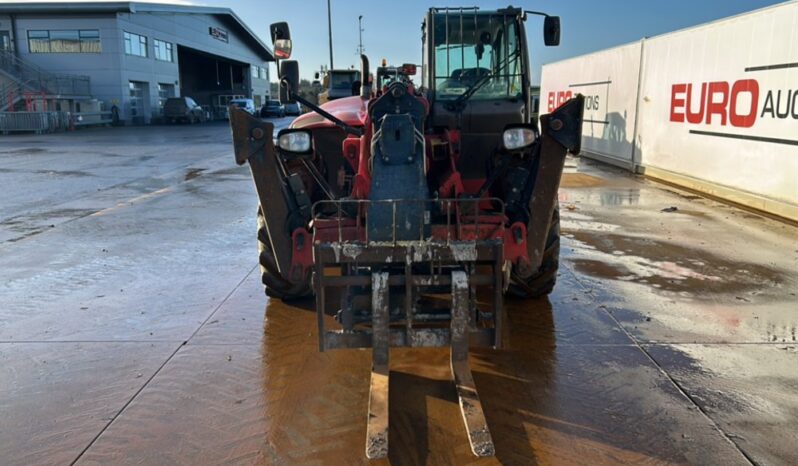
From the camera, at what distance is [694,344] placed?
4766 mm

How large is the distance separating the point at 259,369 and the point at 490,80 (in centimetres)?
353

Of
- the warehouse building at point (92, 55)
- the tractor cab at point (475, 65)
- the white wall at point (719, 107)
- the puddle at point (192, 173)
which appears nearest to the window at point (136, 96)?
the warehouse building at point (92, 55)

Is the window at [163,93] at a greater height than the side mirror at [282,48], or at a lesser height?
greater

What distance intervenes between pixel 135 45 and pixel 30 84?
748 cm

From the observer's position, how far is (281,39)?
4.68m

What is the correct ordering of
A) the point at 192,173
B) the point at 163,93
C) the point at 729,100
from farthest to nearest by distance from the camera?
the point at 163,93, the point at 192,173, the point at 729,100

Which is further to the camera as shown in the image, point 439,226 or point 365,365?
point 365,365

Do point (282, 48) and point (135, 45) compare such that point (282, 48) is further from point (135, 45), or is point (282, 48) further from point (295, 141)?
point (135, 45)

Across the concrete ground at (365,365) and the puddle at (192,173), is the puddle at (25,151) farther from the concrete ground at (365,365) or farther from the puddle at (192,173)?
the concrete ground at (365,365)

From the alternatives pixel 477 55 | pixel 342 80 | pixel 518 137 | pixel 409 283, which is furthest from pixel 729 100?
pixel 342 80

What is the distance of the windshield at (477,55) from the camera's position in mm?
6004

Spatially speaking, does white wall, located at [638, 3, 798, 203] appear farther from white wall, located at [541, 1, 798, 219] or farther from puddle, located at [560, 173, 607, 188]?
puddle, located at [560, 173, 607, 188]

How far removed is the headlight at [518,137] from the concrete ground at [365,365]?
1536 mm

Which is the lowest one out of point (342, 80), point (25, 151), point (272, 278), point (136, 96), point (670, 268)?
point (670, 268)
